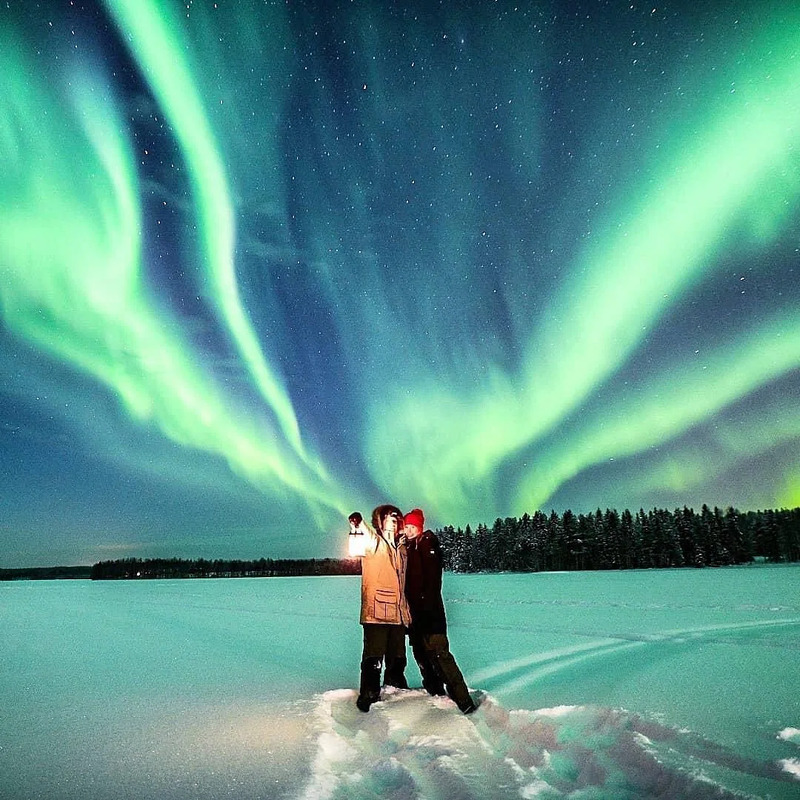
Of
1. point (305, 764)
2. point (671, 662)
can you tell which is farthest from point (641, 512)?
point (305, 764)

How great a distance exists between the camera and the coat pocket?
5844 millimetres

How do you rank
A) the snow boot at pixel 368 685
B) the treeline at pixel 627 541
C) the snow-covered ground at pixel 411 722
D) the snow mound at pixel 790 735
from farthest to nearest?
1. the treeline at pixel 627 541
2. the snow boot at pixel 368 685
3. the snow mound at pixel 790 735
4. the snow-covered ground at pixel 411 722

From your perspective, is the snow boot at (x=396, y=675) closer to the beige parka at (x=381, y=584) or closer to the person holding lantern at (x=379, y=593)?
the person holding lantern at (x=379, y=593)

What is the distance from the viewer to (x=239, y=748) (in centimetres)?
466

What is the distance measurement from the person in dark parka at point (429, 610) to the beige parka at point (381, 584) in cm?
10

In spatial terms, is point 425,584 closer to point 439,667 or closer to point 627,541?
point 439,667

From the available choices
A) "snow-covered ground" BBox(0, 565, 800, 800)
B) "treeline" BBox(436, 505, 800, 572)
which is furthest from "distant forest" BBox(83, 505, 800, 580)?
"snow-covered ground" BBox(0, 565, 800, 800)

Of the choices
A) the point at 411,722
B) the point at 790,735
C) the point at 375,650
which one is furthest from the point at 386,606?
the point at 790,735

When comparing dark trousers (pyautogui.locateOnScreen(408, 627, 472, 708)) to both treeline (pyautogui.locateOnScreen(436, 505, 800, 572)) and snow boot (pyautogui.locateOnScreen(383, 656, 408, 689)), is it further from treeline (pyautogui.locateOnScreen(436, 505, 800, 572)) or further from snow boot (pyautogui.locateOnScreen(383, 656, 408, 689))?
treeline (pyautogui.locateOnScreen(436, 505, 800, 572))

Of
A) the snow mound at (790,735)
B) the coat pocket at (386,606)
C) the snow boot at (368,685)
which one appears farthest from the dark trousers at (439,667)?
the snow mound at (790,735)

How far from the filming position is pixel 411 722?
5195 mm

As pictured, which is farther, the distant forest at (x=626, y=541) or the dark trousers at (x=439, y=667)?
the distant forest at (x=626, y=541)

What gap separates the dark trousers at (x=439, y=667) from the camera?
5477 mm

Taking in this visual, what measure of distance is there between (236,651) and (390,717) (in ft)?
18.9
